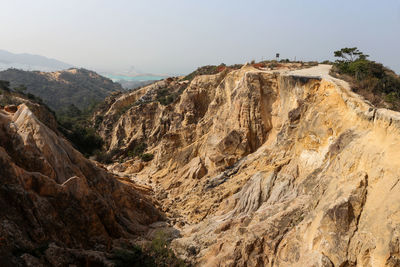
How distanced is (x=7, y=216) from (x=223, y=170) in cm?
1397

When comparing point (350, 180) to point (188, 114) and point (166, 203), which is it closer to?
point (166, 203)

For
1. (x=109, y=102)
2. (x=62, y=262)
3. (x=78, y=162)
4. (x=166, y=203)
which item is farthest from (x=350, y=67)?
(x=109, y=102)

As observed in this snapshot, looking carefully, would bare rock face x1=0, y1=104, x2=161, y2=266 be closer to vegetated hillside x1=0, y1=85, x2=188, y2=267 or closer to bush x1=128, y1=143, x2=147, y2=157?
vegetated hillside x1=0, y1=85, x2=188, y2=267

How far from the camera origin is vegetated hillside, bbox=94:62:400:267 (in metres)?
9.23

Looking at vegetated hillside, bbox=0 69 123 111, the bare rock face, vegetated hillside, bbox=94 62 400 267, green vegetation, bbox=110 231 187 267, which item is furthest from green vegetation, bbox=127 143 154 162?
vegetated hillside, bbox=0 69 123 111

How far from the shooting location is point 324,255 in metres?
9.09

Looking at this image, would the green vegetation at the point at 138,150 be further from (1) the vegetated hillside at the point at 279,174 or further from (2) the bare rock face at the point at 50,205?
(2) the bare rock face at the point at 50,205

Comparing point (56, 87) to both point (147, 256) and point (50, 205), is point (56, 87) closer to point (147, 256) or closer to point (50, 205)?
point (50, 205)

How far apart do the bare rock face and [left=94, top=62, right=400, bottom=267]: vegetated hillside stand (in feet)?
12.2

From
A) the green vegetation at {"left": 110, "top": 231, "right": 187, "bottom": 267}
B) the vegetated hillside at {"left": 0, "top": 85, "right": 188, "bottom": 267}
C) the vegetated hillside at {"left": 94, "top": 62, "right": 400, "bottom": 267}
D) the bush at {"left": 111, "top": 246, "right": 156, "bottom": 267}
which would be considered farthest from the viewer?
the green vegetation at {"left": 110, "top": 231, "right": 187, "bottom": 267}

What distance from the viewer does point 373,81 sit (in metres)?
20.2

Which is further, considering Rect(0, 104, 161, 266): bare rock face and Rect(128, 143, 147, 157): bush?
Rect(128, 143, 147, 157): bush

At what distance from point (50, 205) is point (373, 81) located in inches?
855

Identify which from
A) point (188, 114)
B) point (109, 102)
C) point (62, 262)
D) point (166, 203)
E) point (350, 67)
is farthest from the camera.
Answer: point (109, 102)
